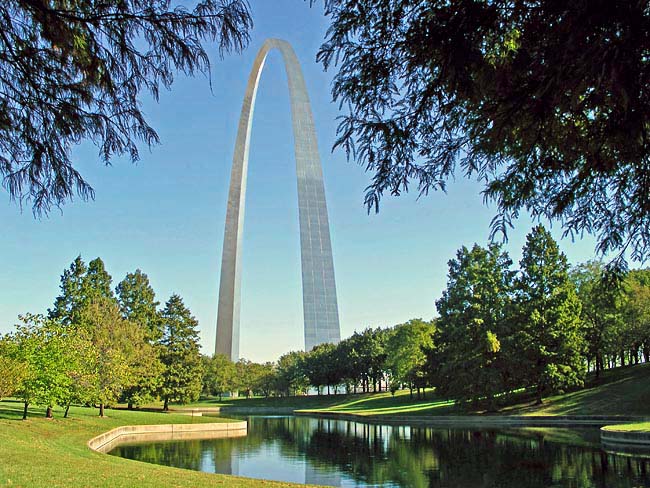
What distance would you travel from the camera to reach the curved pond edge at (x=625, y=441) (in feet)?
61.2

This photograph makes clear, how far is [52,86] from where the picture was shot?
17.8ft

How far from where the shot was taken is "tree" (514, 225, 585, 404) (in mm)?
34750

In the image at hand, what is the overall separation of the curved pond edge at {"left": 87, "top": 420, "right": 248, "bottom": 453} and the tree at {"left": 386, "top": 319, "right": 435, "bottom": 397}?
736 inches

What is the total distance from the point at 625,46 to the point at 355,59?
7.27 ft

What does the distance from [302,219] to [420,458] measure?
31406 millimetres

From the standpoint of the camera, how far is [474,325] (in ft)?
119

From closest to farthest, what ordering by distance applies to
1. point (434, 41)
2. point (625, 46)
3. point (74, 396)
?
1. point (625, 46)
2. point (434, 41)
3. point (74, 396)

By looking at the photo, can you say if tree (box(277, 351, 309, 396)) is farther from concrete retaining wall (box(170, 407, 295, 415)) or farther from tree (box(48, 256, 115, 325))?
tree (box(48, 256, 115, 325))

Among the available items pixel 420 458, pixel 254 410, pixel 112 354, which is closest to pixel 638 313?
pixel 420 458

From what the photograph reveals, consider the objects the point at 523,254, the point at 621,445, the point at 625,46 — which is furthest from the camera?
the point at 523,254

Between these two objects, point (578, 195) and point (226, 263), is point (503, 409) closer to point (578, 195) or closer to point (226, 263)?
point (226, 263)

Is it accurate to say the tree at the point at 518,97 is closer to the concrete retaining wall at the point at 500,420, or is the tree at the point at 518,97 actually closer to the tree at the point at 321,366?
the concrete retaining wall at the point at 500,420

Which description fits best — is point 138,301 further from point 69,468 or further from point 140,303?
point 69,468

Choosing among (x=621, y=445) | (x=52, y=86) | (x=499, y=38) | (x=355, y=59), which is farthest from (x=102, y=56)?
(x=621, y=445)
